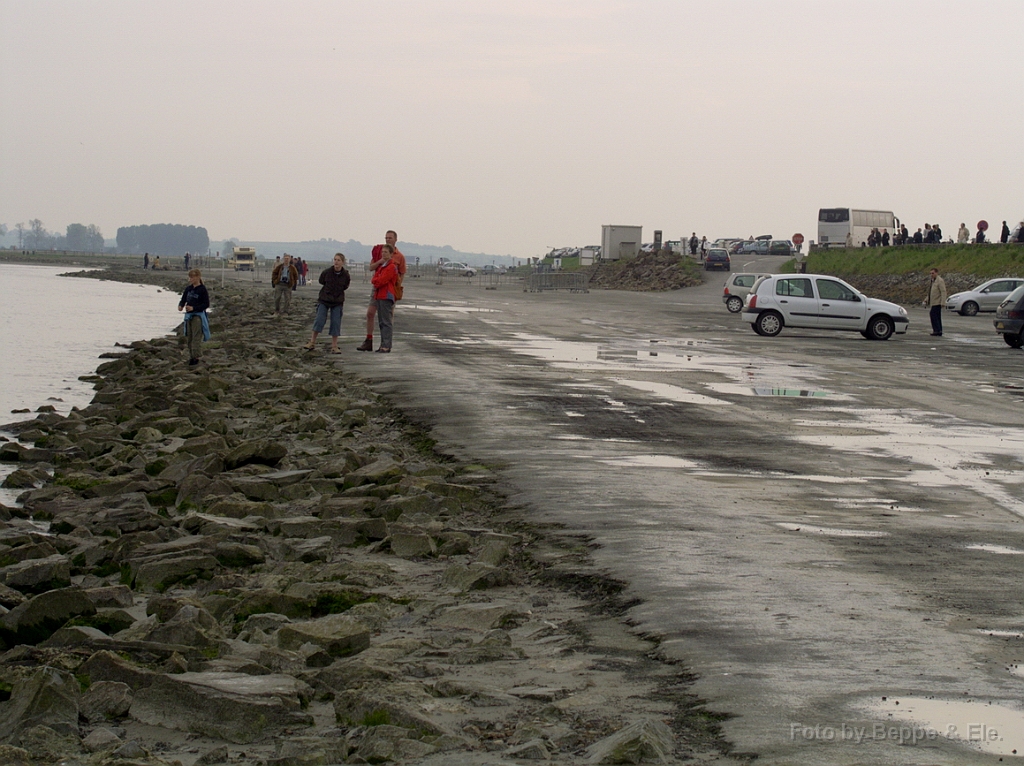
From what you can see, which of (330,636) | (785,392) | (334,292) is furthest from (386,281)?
(330,636)

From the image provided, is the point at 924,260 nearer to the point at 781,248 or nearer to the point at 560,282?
the point at 560,282

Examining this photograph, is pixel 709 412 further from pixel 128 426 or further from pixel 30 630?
pixel 30 630

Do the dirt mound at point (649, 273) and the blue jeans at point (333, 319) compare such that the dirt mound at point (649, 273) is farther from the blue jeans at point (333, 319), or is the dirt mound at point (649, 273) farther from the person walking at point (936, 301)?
the blue jeans at point (333, 319)

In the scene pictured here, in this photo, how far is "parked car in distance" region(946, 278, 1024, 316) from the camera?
46.7m

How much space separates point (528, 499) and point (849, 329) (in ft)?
77.1

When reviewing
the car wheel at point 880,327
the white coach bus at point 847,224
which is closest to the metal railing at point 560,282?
the white coach bus at point 847,224

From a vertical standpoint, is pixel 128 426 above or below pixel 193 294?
below

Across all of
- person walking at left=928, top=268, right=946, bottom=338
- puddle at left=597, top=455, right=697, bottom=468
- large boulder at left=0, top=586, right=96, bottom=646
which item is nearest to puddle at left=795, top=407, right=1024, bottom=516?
puddle at left=597, top=455, right=697, bottom=468

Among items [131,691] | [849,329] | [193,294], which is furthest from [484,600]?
[849,329]

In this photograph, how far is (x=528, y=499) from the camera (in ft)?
31.1

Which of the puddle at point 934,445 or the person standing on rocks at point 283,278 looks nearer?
the puddle at point 934,445

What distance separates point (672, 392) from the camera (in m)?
17.2

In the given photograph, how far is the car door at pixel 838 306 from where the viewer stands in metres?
31.1

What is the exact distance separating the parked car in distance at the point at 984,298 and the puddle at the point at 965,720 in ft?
148
